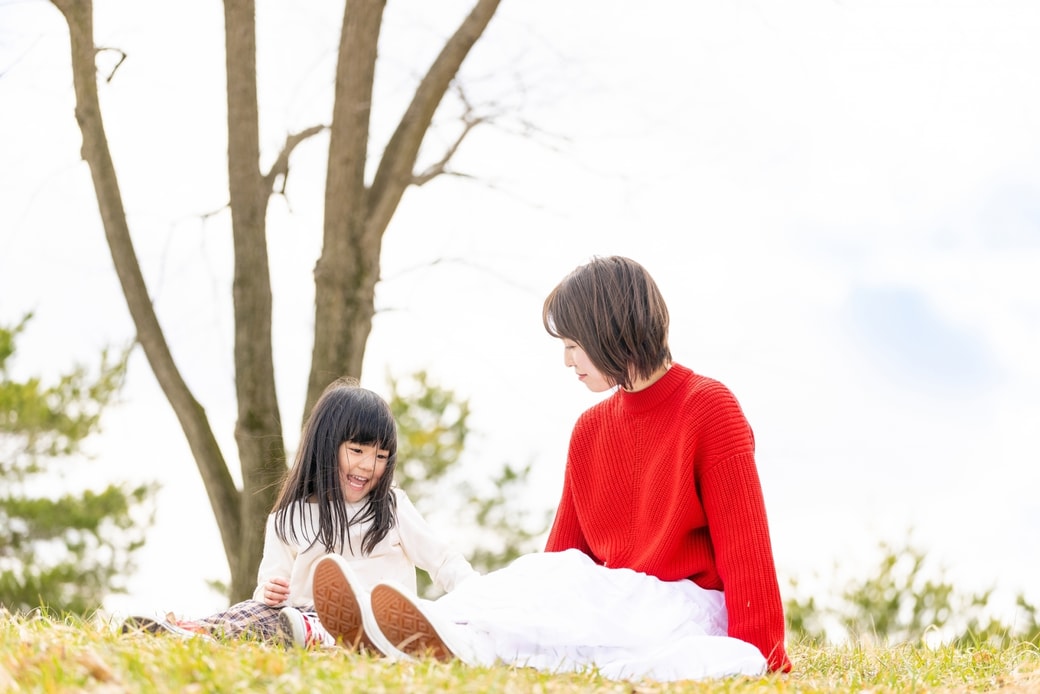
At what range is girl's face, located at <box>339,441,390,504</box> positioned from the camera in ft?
12.9

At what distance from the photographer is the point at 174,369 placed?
5594mm

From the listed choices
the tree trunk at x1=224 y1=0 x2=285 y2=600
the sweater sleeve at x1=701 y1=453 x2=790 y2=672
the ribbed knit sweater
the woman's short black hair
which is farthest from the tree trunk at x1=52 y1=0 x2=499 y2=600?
the sweater sleeve at x1=701 y1=453 x2=790 y2=672

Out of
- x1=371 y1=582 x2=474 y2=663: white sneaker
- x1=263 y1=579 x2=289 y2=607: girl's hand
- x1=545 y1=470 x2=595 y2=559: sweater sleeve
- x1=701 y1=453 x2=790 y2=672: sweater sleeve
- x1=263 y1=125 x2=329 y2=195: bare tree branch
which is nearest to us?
x1=371 y1=582 x2=474 y2=663: white sneaker

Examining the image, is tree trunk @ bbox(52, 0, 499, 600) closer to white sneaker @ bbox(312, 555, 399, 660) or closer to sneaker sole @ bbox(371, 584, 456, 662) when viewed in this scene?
white sneaker @ bbox(312, 555, 399, 660)

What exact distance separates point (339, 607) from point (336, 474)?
1051mm

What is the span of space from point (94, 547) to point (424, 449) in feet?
14.0

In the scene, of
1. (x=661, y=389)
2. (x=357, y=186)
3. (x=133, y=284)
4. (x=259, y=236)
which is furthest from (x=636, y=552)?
(x=133, y=284)

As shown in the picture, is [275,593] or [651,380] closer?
[651,380]

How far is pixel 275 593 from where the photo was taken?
12.6ft

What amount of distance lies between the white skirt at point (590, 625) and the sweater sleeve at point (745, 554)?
7 centimetres

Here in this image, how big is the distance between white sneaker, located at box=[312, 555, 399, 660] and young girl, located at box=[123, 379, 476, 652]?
0.88 m

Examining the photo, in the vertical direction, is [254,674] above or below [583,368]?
below

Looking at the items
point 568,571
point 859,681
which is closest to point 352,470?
point 568,571

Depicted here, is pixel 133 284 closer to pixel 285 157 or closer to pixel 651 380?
pixel 285 157
